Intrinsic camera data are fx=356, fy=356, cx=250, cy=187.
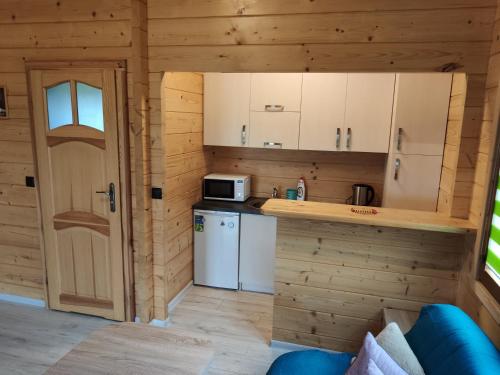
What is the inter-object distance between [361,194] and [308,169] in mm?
598

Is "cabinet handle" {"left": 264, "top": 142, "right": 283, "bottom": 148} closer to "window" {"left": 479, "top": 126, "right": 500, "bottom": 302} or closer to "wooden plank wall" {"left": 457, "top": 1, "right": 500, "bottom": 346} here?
"wooden plank wall" {"left": 457, "top": 1, "right": 500, "bottom": 346}

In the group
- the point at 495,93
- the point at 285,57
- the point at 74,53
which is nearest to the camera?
the point at 495,93

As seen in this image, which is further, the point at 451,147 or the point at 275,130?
the point at 275,130

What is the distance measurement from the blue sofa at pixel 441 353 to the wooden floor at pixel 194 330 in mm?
662

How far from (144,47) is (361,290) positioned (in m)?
2.26

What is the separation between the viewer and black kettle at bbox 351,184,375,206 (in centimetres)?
342

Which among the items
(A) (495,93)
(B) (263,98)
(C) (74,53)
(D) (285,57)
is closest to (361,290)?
(A) (495,93)

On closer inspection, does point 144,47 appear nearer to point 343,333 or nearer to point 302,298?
point 302,298

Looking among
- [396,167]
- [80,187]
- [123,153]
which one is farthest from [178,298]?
[396,167]

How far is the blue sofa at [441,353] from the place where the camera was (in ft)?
4.46

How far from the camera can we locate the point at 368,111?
3162 millimetres

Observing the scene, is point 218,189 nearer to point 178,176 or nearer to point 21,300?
point 178,176

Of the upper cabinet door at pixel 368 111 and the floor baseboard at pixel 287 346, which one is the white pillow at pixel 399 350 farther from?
the upper cabinet door at pixel 368 111

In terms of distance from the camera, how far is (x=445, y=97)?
279 cm
